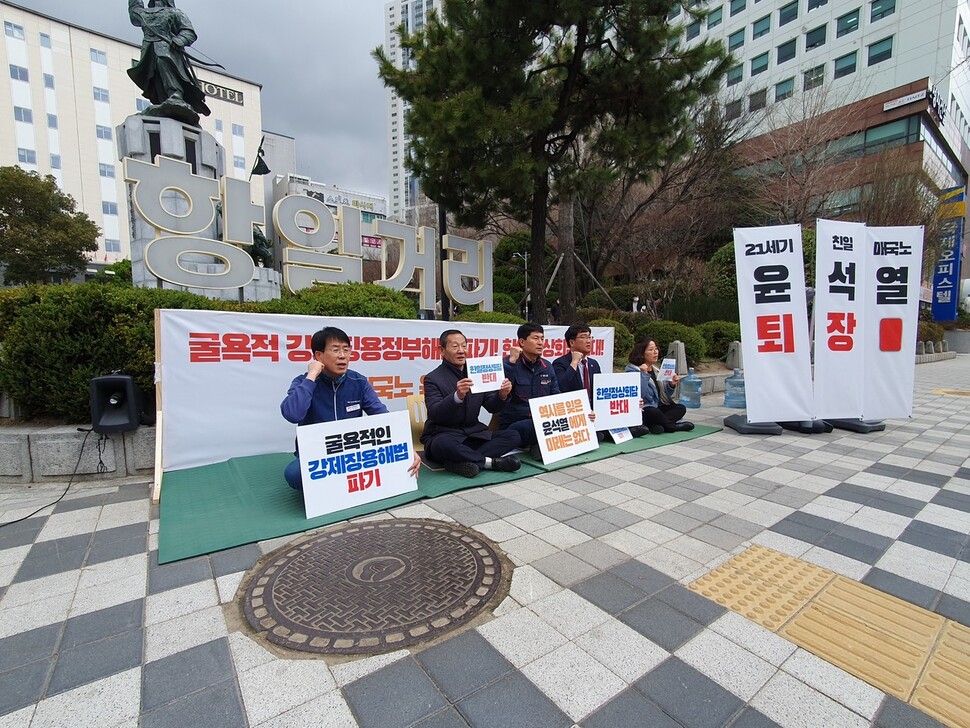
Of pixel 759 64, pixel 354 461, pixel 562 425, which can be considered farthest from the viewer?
pixel 759 64

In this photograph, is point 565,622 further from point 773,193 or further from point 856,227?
point 773,193

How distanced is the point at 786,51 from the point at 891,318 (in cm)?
3488

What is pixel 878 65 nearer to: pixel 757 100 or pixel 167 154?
pixel 757 100

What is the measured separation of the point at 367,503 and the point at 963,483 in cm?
546

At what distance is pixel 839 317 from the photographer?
6.05 metres

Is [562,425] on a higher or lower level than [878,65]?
lower

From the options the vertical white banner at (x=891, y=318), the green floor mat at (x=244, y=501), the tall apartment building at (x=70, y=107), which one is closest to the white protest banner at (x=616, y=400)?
the green floor mat at (x=244, y=501)

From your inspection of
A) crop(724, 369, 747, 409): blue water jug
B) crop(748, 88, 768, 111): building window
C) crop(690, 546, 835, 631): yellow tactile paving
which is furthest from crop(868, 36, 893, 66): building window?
crop(690, 546, 835, 631): yellow tactile paving

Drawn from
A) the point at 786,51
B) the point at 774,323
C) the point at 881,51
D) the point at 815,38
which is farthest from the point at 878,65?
the point at 774,323

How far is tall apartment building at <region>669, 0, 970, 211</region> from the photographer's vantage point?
77.3ft

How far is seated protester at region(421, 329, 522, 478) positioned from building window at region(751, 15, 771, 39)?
40.4 meters

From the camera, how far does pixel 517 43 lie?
855cm

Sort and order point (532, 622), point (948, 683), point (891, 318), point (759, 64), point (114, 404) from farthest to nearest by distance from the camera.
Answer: point (759, 64) < point (891, 318) < point (114, 404) < point (532, 622) < point (948, 683)

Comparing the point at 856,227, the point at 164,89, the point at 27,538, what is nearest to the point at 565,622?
the point at 27,538
